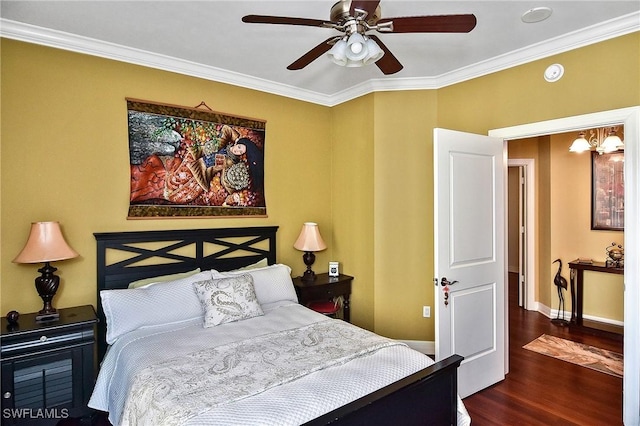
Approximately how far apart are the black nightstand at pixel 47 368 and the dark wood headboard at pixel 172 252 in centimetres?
42

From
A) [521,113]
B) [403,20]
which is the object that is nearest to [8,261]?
[403,20]

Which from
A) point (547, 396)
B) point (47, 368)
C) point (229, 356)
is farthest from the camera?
point (547, 396)

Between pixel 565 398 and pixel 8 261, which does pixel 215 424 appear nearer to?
pixel 8 261

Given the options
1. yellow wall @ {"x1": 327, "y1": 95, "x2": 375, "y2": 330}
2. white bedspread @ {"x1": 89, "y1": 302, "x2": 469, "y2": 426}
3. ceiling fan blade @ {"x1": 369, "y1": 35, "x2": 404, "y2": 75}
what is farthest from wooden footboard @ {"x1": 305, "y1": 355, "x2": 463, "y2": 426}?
yellow wall @ {"x1": 327, "y1": 95, "x2": 375, "y2": 330}

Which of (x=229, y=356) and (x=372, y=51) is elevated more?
(x=372, y=51)

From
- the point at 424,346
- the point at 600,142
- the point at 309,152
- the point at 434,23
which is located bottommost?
the point at 424,346

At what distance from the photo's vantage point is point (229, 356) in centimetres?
206

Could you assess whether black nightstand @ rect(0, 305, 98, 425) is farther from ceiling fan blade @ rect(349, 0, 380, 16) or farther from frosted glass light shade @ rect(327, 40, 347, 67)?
ceiling fan blade @ rect(349, 0, 380, 16)

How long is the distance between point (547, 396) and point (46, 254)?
150 inches

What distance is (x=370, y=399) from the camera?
1.55 meters

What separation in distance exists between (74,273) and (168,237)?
2.35ft

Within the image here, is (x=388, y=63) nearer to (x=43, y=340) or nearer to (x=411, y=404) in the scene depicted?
(x=411, y=404)

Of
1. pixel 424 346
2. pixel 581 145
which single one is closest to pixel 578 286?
pixel 581 145

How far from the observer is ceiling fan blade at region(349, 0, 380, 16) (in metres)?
1.61
